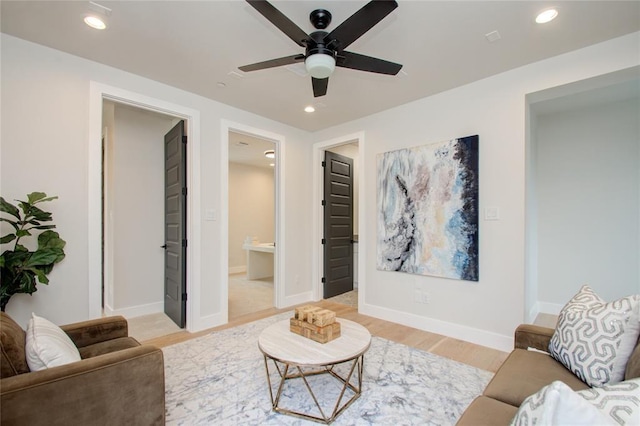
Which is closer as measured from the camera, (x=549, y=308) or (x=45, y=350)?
(x=45, y=350)

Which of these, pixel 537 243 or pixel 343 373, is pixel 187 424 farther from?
pixel 537 243

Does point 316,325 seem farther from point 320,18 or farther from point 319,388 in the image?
point 320,18

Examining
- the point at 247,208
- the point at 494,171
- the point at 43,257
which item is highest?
the point at 494,171

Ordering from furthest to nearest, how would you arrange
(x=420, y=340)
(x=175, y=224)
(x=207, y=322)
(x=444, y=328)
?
(x=175, y=224) → (x=207, y=322) → (x=444, y=328) → (x=420, y=340)

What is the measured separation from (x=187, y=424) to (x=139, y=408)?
47cm

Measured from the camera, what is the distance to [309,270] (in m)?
4.73

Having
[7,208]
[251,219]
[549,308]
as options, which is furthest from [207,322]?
[549,308]

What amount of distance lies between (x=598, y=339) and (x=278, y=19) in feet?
7.46

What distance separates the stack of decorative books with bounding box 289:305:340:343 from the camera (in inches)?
78.0

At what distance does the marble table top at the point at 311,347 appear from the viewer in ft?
5.77

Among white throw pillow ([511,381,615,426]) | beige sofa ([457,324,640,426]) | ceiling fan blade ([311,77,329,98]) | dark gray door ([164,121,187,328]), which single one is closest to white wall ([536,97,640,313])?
beige sofa ([457,324,640,426])

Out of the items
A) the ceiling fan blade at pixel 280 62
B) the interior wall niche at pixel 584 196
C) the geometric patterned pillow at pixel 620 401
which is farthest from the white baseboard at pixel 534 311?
the ceiling fan blade at pixel 280 62

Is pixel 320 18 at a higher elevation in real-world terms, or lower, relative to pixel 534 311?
higher

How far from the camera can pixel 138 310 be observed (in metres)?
3.92
